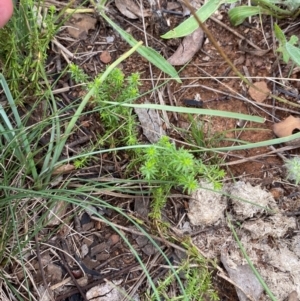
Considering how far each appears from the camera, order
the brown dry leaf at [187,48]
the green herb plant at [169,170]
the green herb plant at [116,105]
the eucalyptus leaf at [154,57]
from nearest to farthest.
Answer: the green herb plant at [169,170] < the green herb plant at [116,105] < the eucalyptus leaf at [154,57] < the brown dry leaf at [187,48]

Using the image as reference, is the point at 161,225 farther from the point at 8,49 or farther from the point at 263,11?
the point at 263,11

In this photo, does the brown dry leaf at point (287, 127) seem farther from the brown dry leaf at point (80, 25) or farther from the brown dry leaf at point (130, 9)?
the brown dry leaf at point (80, 25)

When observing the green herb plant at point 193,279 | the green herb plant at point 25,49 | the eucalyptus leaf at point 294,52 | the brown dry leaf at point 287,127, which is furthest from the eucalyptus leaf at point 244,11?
the green herb plant at point 193,279

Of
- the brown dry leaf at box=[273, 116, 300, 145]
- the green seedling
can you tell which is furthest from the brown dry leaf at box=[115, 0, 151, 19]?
the brown dry leaf at box=[273, 116, 300, 145]


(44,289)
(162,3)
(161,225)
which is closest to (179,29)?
(162,3)

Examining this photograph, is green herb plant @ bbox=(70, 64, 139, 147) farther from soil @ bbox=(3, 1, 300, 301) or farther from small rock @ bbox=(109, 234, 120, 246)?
small rock @ bbox=(109, 234, 120, 246)
